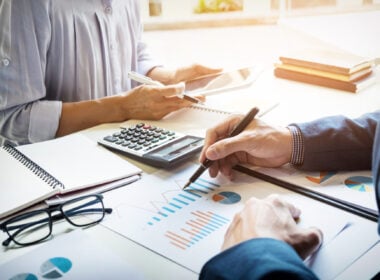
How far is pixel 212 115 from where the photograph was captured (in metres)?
1.13

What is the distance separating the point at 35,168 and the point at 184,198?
28cm

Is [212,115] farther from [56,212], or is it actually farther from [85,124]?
[56,212]

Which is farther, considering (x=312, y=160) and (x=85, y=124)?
(x=85, y=124)

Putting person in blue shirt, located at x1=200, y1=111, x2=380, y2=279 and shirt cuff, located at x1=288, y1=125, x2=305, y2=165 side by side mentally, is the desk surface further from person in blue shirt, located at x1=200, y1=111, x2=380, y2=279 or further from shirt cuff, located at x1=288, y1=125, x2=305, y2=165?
shirt cuff, located at x1=288, y1=125, x2=305, y2=165

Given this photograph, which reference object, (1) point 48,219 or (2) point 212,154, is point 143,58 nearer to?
(2) point 212,154

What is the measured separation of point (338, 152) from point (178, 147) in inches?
11.8

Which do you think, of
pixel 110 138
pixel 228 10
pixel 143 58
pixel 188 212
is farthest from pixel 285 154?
pixel 228 10

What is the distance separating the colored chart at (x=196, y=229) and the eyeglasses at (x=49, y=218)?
5.0 inches

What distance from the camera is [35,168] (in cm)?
82

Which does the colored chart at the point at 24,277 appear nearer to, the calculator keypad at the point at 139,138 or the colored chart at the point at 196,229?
the colored chart at the point at 196,229

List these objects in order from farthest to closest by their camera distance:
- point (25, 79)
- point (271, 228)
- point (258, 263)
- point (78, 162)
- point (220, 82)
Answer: point (220, 82), point (25, 79), point (78, 162), point (271, 228), point (258, 263)

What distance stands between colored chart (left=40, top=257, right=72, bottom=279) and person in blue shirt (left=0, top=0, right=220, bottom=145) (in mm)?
547

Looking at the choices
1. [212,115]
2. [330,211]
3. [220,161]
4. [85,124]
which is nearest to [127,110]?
[85,124]

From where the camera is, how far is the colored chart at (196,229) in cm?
64
